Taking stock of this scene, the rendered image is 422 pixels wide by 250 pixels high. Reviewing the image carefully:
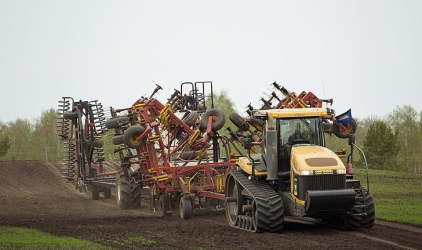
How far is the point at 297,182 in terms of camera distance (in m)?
16.4

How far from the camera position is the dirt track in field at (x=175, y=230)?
15180mm

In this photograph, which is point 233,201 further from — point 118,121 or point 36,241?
point 118,121

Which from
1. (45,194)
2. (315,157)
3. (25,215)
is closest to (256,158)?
(315,157)

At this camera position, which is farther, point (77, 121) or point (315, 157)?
point (77, 121)

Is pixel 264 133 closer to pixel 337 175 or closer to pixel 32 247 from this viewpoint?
pixel 337 175

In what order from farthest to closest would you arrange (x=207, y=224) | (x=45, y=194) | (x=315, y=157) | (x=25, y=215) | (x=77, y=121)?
(x=45, y=194) → (x=77, y=121) → (x=25, y=215) → (x=207, y=224) → (x=315, y=157)

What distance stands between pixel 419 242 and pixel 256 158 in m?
4.55

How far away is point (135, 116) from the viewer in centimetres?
2438

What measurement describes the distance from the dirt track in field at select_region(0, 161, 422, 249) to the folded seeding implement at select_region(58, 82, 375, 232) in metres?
0.47

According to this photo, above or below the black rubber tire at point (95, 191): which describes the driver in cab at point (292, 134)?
above

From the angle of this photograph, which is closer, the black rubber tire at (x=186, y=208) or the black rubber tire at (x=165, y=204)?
the black rubber tire at (x=186, y=208)

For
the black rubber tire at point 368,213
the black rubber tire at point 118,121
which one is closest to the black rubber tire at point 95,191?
the black rubber tire at point 118,121

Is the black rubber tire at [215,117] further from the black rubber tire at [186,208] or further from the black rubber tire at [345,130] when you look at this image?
the black rubber tire at [345,130]

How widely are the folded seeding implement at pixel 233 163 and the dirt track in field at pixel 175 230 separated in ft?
1.55
